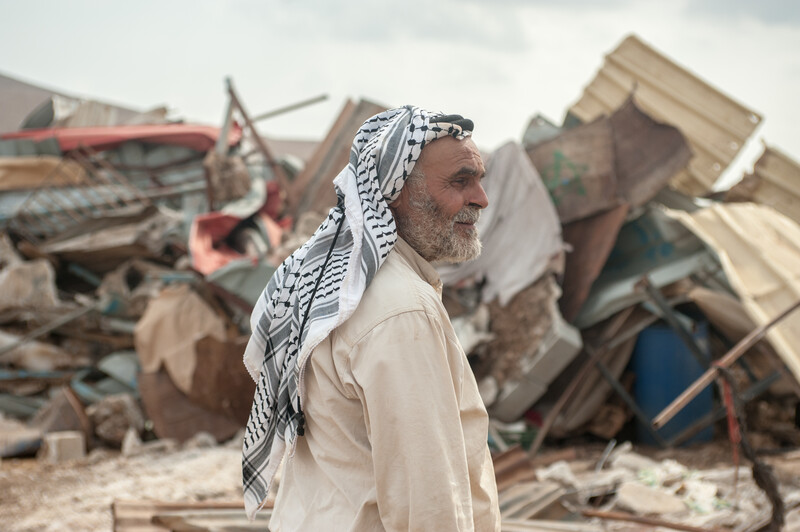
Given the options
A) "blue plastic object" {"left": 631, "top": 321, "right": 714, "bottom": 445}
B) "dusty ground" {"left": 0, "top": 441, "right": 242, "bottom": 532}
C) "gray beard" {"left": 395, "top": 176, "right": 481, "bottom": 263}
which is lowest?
"dusty ground" {"left": 0, "top": 441, "right": 242, "bottom": 532}

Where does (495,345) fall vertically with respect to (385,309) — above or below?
below

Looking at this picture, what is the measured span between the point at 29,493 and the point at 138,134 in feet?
23.5

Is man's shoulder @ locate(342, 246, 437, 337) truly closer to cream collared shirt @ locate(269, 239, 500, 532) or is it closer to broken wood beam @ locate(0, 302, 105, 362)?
cream collared shirt @ locate(269, 239, 500, 532)

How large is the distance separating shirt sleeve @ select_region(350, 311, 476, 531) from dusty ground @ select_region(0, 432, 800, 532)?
11.4 feet

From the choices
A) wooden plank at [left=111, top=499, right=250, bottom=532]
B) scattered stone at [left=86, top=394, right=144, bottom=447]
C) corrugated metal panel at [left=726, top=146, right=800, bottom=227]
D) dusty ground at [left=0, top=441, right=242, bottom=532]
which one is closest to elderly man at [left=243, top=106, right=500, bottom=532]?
wooden plank at [left=111, top=499, right=250, bottom=532]

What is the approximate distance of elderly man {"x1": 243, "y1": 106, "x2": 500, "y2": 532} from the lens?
1478 millimetres

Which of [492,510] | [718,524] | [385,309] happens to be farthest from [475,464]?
[718,524]

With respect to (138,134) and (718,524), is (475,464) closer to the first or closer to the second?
(718,524)

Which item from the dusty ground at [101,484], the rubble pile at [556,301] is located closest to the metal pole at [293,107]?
the rubble pile at [556,301]

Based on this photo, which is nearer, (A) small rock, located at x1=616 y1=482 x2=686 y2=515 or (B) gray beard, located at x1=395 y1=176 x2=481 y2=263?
(B) gray beard, located at x1=395 y1=176 x2=481 y2=263

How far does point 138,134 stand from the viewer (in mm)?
11805

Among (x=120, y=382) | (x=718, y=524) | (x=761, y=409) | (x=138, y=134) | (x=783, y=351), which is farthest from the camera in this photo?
(x=138, y=134)

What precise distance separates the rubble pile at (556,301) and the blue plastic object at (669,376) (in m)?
0.02

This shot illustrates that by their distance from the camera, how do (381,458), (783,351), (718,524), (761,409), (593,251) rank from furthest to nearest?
1. (593,251)
2. (761,409)
3. (783,351)
4. (718,524)
5. (381,458)
